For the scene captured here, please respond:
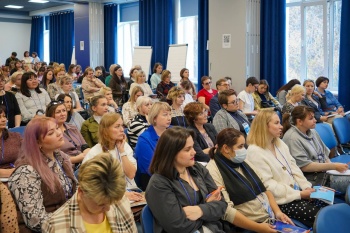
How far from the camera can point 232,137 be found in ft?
9.81

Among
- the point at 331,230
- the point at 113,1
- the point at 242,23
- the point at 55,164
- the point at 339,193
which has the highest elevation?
the point at 113,1

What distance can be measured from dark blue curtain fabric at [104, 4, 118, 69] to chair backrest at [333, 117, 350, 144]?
33.9 feet

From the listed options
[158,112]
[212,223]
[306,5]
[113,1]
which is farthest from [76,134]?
[113,1]

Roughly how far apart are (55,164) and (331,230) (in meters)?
1.62

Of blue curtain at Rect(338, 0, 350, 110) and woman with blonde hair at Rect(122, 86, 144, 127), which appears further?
blue curtain at Rect(338, 0, 350, 110)

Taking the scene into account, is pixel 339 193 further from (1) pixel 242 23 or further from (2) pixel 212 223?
(1) pixel 242 23

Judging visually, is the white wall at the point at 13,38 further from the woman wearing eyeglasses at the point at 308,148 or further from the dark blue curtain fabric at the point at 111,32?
the woman wearing eyeglasses at the point at 308,148

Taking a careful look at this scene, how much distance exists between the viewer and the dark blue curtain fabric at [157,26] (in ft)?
40.6

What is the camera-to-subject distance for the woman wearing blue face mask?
9.61 feet

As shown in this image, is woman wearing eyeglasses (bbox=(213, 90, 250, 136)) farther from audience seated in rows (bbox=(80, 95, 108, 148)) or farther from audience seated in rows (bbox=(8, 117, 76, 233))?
audience seated in rows (bbox=(8, 117, 76, 233))

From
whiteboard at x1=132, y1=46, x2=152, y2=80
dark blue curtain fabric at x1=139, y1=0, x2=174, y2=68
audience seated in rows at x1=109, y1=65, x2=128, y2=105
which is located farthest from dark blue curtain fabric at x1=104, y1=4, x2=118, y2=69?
audience seated in rows at x1=109, y1=65, x2=128, y2=105

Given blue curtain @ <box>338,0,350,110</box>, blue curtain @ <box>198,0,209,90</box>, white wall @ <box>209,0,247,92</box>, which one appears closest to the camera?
blue curtain @ <box>338,0,350,110</box>

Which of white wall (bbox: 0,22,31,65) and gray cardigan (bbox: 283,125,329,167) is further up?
white wall (bbox: 0,22,31,65)

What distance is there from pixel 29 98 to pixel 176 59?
6.21 meters
